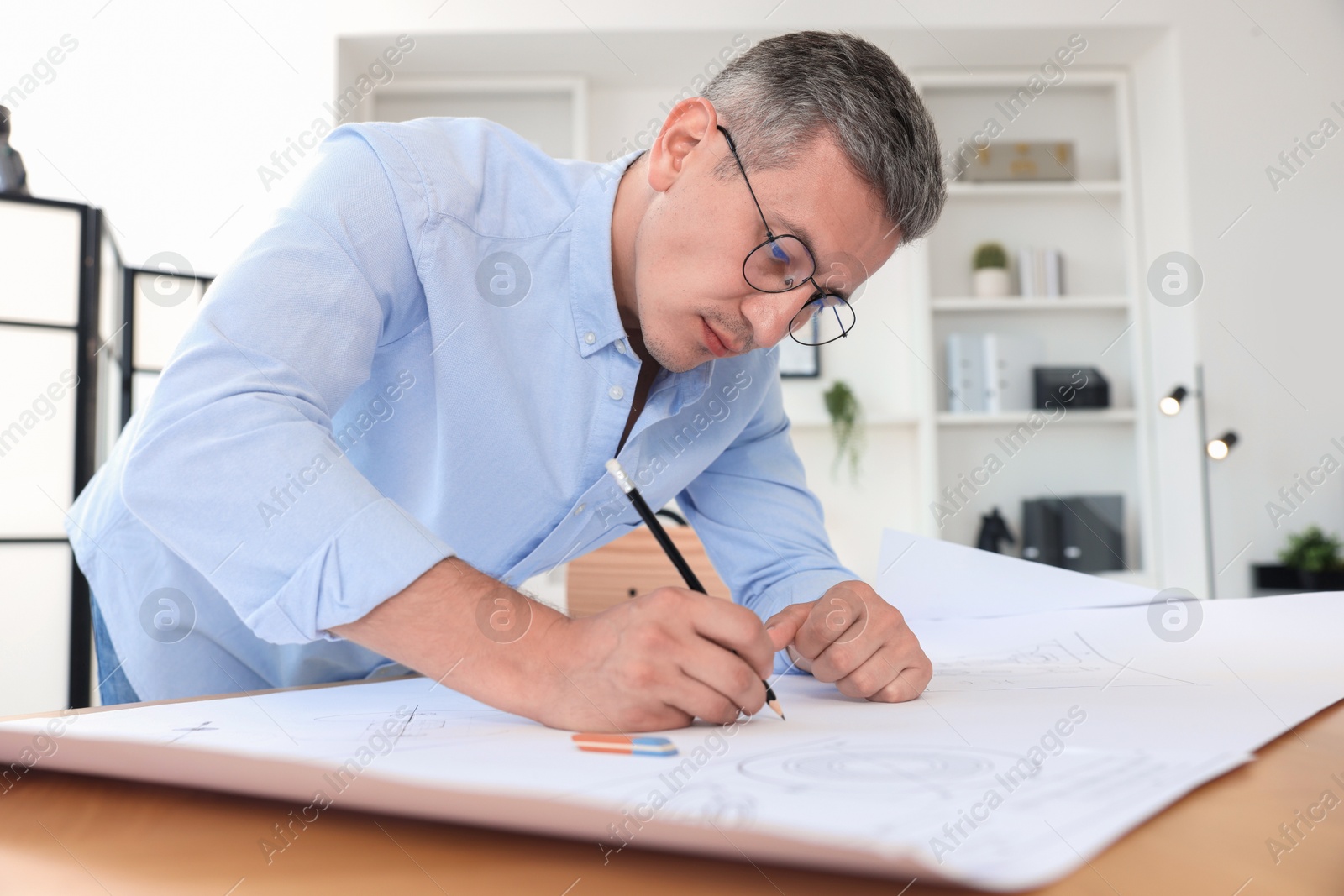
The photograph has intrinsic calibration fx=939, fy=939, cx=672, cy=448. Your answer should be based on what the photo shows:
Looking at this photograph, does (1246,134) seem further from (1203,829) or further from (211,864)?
(211,864)

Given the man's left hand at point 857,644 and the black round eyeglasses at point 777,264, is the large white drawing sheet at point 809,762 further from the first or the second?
the black round eyeglasses at point 777,264

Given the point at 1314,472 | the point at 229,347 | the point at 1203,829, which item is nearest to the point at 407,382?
the point at 229,347

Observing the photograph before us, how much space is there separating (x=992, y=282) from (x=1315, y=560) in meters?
1.50

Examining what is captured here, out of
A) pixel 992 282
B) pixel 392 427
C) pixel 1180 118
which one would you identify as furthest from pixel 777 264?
pixel 1180 118

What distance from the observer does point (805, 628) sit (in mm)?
806

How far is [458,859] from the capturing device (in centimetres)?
36

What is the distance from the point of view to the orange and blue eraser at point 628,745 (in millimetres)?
487

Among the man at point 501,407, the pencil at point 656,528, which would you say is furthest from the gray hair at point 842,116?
the pencil at point 656,528

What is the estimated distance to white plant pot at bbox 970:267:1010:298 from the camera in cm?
374

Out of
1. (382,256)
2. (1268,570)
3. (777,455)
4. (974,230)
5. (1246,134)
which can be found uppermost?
(1246,134)

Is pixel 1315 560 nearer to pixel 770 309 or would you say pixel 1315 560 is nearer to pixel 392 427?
pixel 770 309

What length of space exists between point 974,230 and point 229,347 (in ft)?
12.0

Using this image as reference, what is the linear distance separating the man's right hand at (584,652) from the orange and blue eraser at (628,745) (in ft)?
0.14

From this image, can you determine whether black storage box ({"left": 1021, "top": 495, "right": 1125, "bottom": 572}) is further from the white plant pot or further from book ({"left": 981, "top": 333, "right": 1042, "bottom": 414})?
the white plant pot
